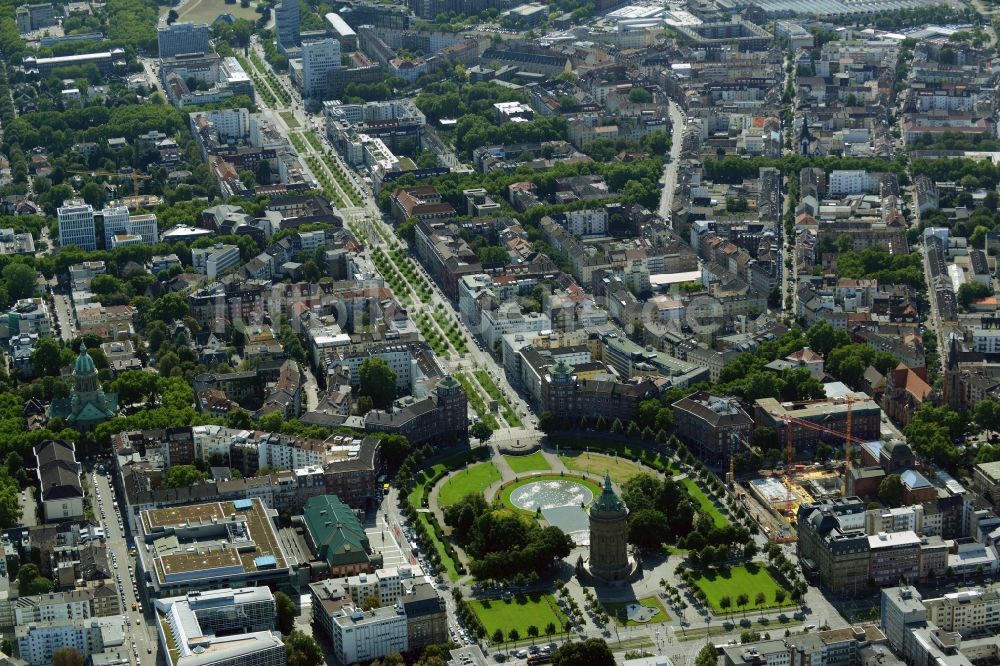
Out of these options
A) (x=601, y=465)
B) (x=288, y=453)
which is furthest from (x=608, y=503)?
(x=288, y=453)

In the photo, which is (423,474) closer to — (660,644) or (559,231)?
(660,644)

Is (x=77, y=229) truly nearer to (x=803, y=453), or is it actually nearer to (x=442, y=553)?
(x=442, y=553)

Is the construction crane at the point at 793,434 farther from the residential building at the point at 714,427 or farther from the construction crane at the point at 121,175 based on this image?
the construction crane at the point at 121,175

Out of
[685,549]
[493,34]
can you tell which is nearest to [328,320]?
[685,549]

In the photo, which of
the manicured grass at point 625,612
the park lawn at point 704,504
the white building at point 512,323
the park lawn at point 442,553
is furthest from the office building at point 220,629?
the white building at point 512,323

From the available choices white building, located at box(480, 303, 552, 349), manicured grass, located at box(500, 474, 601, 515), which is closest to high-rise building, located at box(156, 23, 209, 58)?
white building, located at box(480, 303, 552, 349)
